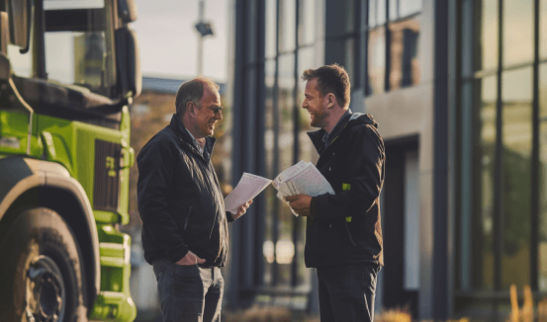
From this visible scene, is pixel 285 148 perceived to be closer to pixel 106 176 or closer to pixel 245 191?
pixel 106 176

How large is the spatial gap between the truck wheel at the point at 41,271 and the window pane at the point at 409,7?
34.9ft

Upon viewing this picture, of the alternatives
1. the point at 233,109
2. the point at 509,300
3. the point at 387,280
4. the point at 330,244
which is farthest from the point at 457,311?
the point at 330,244

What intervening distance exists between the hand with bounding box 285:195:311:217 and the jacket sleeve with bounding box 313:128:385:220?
50 millimetres

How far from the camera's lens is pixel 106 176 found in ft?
21.8

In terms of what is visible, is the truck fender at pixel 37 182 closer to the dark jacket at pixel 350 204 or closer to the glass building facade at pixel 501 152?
the dark jacket at pixel 350 204

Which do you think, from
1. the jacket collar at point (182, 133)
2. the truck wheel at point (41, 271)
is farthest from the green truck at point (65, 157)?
the jacket collar at point (182, 133)

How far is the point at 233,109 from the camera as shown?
20719 mm

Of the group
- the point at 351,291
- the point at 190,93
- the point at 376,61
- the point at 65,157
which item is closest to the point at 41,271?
the point at 65,157

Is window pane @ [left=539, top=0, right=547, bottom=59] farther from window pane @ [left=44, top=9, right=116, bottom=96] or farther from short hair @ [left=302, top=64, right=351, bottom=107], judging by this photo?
short hair @ [left=302, top=64, right=351, bottom=107]

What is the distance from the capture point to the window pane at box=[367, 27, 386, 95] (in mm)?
16188

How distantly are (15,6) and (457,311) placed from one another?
10.4 metres

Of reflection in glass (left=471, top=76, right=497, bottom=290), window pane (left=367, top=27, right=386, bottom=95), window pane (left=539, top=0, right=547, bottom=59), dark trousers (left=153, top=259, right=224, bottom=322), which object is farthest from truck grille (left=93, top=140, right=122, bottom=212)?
window pane (left=367, top=27, right=386, bottom=95)

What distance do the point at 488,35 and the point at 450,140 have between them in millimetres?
1901

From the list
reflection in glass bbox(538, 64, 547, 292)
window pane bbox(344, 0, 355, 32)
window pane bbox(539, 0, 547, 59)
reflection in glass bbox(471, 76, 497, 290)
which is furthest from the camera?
window pane bbox(344, 0, 355, 32)
